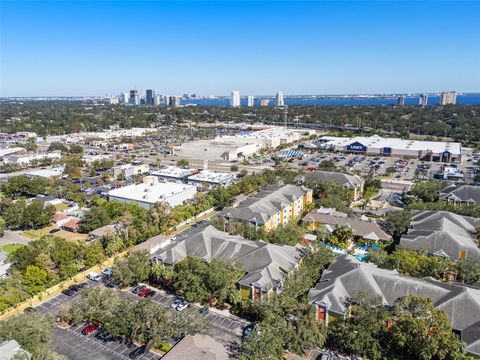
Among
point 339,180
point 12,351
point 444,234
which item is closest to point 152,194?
point 339,180

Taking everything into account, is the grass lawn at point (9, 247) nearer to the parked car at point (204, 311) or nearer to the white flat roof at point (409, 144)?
the parked car at point (204, 311)

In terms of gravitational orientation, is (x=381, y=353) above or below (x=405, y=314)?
below

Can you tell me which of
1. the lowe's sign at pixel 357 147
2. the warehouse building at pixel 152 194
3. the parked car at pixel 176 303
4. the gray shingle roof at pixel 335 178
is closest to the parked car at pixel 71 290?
the parked car at pixel 176 303

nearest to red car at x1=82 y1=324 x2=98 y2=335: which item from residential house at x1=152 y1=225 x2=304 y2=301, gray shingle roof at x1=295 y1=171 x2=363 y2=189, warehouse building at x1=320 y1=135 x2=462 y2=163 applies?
residential house at x1=152 y1=225 x2=304 y2=301

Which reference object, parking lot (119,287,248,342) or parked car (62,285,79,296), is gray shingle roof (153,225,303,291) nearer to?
parking lot (119,287,248,342)

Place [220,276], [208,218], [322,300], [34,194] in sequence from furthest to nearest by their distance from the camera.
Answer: [34,194] → [208,218] → [220,276] → [322,300]

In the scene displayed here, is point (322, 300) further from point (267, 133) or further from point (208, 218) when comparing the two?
point (267, 133)

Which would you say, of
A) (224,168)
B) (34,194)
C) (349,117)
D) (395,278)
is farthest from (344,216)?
(349,117)

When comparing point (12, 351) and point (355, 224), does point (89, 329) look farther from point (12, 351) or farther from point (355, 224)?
point (355, 224)
